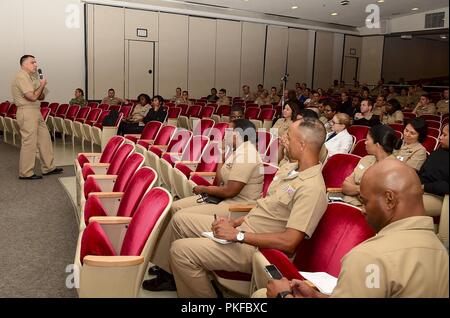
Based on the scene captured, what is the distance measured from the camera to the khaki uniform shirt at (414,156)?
419cm

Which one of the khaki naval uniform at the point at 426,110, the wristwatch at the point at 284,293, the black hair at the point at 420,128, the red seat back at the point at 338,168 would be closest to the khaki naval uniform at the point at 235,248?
the wristwatch at the point at 284,293

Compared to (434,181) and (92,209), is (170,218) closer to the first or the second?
(92,209)

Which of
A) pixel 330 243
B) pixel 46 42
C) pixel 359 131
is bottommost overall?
pixel 330 243

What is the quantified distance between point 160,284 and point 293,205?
124 cm

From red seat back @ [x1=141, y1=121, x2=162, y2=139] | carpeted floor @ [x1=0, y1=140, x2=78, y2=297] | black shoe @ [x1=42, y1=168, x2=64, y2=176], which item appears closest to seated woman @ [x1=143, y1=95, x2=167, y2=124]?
red seat back @ [x1=141, y1=121, x2=162, y2=139]

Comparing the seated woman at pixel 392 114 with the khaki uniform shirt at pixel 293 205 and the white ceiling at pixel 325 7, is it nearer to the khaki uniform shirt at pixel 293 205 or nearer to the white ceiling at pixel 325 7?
the white ceiling at pixel 325 7

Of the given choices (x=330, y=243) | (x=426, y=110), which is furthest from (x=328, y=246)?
(x=426, y=110)

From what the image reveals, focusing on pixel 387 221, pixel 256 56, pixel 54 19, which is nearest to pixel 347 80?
pixel 256 56

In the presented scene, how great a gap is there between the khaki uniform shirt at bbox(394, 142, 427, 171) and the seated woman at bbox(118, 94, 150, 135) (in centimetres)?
600

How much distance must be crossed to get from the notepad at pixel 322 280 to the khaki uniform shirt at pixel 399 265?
479mm

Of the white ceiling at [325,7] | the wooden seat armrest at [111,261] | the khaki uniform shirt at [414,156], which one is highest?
the white ceiling at [325,7]

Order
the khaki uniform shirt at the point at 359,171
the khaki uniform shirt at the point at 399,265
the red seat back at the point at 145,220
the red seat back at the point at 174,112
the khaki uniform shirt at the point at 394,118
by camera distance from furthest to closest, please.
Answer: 1. the red seat back at the point at 174,112
2. the khaki uniform shirt at the point at 394,118
3. the khaki uniform shirt at the point at 359,171
4. the red seat back at the point at 145,220
5. the khaki uniform shirt at the point at 399,265

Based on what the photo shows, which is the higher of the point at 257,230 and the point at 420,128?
the point at 420,128

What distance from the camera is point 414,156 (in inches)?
166
